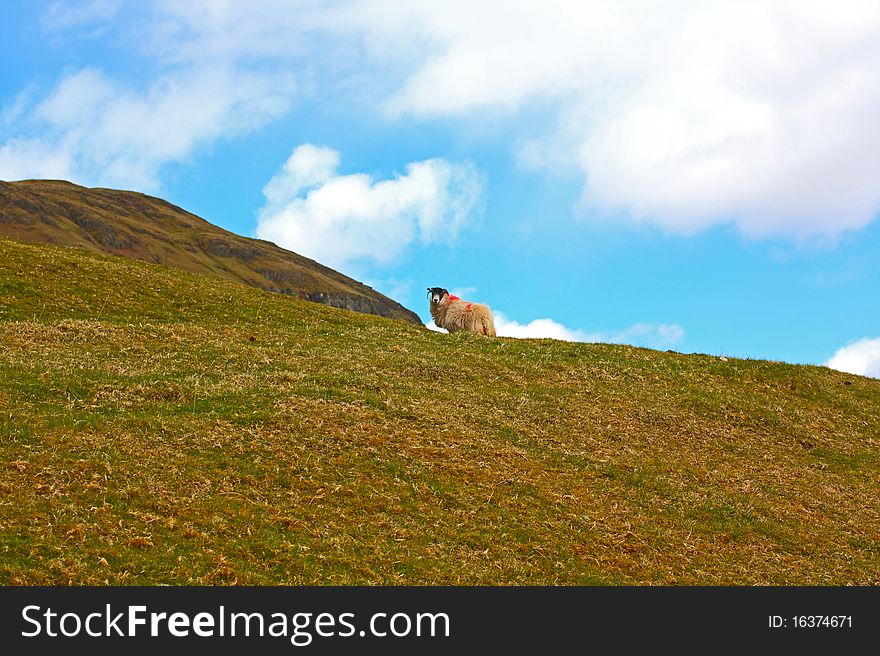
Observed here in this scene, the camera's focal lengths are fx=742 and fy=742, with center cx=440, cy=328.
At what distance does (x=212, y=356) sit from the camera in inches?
1087

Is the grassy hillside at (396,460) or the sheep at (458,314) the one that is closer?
the grassy hillside at (396,460)

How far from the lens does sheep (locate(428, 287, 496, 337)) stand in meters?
40.7

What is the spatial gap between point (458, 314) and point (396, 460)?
23075 millimetres

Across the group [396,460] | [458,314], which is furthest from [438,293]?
[396,460]

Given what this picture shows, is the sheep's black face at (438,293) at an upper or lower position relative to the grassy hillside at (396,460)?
upper

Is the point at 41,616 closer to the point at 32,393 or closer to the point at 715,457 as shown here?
the point at 32,393

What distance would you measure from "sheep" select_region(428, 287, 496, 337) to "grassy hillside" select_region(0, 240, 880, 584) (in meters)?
4.87

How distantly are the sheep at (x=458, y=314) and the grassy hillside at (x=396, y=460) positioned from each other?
487cm

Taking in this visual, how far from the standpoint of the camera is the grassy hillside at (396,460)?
43.8 feet

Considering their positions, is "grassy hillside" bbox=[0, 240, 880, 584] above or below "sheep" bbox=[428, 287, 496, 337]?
below

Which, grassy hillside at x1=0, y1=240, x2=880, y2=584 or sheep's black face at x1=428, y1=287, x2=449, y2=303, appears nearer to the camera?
grassy hillside at x1=0, y1=240, x2=880, y2=584

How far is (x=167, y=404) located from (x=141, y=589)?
10.2 metres

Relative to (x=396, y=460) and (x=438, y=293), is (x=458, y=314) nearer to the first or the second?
(x=438, y=293)

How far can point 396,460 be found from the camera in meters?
18.3
